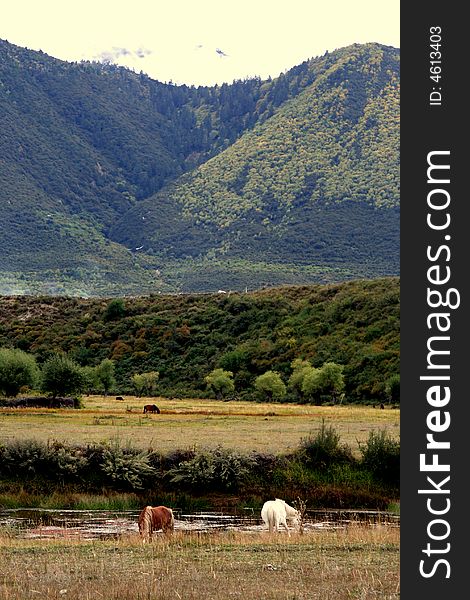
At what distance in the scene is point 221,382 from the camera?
7881cm

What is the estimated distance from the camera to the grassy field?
36.4 m

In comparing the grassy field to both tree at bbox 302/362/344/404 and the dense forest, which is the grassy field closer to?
tree at bbox 302/362/344/404

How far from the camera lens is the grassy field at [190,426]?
36438 millimetres

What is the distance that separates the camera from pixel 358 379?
77875 mm

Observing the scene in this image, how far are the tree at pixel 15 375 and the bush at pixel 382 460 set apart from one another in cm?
3271

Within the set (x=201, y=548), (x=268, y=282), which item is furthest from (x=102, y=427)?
(x=268, y=282)

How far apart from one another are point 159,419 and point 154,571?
33197 millimetres

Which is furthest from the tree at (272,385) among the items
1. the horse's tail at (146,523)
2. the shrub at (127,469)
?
the horse's tail at (146,523)

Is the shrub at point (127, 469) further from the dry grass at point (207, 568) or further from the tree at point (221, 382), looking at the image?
the tree at point (221, 382)

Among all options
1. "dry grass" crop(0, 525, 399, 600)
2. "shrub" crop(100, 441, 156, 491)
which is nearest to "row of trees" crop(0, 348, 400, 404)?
"shrub" crop(100, 441, 156, 491)

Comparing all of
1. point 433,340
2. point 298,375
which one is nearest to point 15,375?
point 298,375

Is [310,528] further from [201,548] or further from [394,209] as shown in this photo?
[394,209]

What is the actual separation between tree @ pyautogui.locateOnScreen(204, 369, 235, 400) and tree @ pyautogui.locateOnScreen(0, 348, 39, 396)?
18686mm

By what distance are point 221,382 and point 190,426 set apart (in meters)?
34.2
